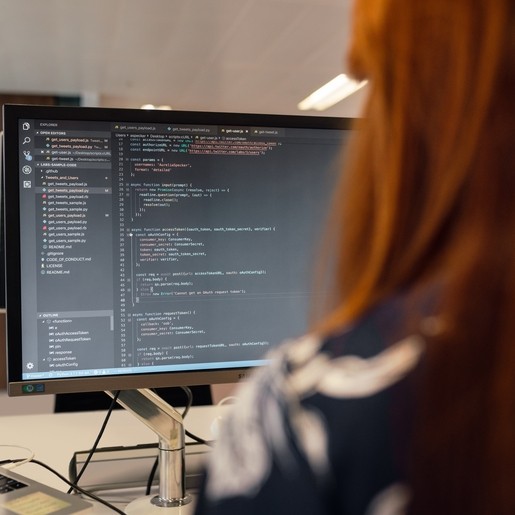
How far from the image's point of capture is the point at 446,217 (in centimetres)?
32

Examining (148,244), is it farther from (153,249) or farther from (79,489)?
(79,489)

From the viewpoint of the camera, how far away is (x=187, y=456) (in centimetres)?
95

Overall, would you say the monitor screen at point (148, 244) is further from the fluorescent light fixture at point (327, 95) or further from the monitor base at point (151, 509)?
the fluorescent light fixture at point (327, 95)

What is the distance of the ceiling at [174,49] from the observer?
4594 millimetres

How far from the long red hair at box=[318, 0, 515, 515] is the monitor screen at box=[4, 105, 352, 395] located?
0.43 m

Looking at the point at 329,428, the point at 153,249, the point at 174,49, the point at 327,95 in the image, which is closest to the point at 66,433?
the point at 153,249

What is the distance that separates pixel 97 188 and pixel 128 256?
9 cm

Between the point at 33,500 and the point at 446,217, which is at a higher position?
the point at 446,217

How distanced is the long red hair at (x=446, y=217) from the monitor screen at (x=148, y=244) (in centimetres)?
43

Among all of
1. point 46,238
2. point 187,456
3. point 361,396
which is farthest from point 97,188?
point 361,396

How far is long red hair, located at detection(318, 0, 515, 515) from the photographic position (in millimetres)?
296

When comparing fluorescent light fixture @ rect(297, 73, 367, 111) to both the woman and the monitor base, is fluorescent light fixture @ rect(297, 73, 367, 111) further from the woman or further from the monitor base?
the woman

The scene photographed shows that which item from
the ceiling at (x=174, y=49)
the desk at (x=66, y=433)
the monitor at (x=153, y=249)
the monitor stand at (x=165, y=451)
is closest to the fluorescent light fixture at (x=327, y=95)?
the ceiling at (x=174, y=49)

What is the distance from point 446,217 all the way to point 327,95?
7082mm
